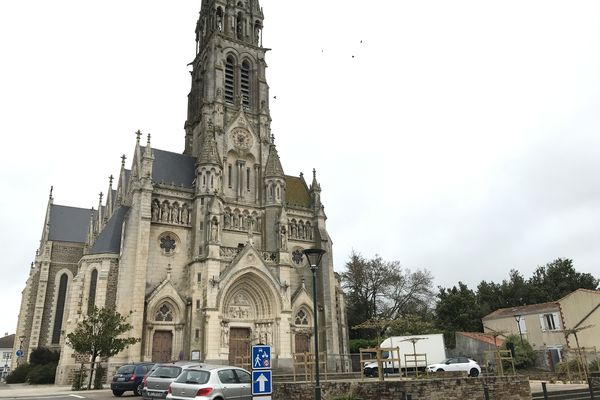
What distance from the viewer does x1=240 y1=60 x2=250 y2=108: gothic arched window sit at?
44.9 m

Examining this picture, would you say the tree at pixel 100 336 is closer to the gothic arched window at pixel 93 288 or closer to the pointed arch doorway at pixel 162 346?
the pointed arch doorway at pixel 162 346

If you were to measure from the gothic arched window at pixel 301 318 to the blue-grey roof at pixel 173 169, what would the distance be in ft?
44.2

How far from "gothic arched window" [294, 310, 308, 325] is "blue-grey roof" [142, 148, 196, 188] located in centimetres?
1348

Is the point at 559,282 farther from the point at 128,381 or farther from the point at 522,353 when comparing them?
the point at 128,381

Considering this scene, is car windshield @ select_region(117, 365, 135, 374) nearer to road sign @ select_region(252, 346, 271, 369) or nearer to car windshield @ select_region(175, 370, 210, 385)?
car windshield @ select_region(175, 370, 210, 385)

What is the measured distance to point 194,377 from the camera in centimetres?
1305

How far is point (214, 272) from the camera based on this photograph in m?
33.1

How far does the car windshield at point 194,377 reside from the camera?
1290cm

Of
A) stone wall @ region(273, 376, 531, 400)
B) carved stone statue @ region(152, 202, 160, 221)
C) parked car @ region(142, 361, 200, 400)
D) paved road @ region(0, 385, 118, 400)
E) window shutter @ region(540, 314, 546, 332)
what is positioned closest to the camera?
parked car @ region(142, 361, 200, 400)

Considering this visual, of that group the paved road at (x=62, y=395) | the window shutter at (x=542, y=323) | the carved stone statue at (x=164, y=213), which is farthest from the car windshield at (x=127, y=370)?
the window shutter at (x=542, y=323)

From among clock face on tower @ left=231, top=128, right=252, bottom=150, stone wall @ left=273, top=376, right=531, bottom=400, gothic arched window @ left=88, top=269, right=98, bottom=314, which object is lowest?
stone wall @ left=273, top=376, right=531, bottom=400

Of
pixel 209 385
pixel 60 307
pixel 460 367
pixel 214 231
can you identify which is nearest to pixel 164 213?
pixel 214 231

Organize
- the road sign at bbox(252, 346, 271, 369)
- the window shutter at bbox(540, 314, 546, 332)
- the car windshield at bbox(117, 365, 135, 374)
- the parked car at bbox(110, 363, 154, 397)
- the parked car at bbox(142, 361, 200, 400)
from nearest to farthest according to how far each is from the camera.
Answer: the road sign at bbox(252, 346, 271, 369) → the parked car at bbox(142, 361, 200, 400) → the parked car at bbox(110, 363, 154, 397) → the car windshield at bbox(117, 365, 135, 374) → the window shutter at bbox(540, 314, 546, 332)

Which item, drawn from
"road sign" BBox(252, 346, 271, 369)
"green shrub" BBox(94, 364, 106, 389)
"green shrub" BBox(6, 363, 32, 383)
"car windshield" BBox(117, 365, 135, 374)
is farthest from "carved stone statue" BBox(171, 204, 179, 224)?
"road sign" BBox(252, 346, 271, 369)
